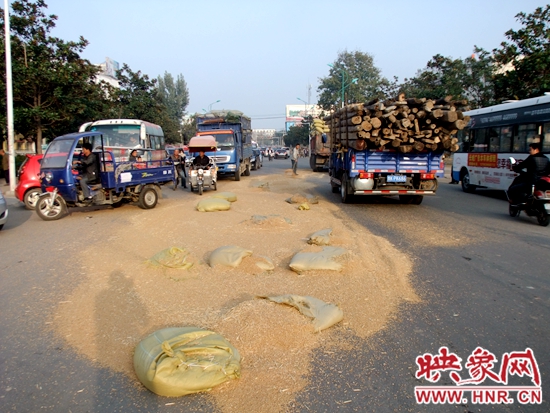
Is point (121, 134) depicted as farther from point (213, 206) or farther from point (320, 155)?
point (320, 155)

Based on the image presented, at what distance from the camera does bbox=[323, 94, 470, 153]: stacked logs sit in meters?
11.1

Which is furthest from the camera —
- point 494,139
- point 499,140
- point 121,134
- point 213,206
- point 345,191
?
point 121,134

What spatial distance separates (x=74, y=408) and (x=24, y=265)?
14.3ft

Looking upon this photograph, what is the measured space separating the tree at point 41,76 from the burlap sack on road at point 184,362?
19.5 metres

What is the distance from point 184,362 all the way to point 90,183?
914 centimetres

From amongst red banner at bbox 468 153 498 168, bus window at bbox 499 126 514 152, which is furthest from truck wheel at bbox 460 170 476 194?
bus window at bbox 499 126 514 152

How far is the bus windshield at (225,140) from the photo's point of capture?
851 inches

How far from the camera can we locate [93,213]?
11805 mm

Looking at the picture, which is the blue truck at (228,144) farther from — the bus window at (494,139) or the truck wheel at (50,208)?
the bus window at (494,139)

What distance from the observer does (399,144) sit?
452 inches

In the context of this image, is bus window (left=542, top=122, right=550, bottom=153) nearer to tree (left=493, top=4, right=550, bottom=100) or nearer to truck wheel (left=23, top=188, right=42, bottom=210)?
tree (left=493, top=4, right=550, bottom=100)

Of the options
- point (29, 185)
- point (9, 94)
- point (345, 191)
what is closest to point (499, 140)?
point (345, 191)

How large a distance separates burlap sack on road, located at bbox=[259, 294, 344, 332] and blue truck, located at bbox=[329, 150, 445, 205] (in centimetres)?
784

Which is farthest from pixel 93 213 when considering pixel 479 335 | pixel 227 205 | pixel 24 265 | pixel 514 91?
pixel 514 91
